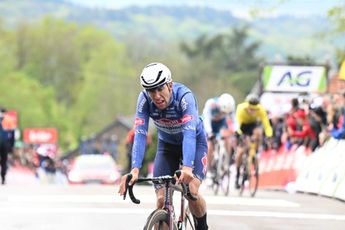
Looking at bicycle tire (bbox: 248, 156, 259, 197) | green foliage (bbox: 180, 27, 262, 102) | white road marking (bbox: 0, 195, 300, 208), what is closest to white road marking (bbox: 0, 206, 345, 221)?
white road marking (bbox: 0, 195, 300, 208)

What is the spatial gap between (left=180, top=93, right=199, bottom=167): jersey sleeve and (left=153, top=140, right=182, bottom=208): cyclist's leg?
1.93 ft

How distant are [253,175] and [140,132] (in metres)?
10.9

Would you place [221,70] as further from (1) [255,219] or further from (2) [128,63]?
(1) [255,219]

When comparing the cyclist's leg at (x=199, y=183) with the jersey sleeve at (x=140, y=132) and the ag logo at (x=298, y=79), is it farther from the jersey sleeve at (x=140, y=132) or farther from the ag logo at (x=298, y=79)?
the ag logo at (x=298, y=79)

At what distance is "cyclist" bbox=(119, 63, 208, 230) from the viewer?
10.0 metres

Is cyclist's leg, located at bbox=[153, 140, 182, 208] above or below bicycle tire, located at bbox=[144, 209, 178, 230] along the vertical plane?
above

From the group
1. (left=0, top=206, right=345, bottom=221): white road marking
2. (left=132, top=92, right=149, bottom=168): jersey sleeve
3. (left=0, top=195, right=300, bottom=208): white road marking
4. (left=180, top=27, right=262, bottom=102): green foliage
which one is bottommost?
(left=180, top=27, right=262, bottom=102): green foliage

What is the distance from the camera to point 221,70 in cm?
14988

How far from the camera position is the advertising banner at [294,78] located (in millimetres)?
40125

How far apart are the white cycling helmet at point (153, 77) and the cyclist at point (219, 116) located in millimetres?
10215

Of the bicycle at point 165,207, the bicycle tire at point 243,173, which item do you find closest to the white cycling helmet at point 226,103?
the bicycle tire at point 243,173

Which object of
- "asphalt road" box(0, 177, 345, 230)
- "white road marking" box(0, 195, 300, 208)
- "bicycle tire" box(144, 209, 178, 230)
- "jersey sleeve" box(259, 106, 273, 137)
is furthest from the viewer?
"jersey sleeve" box(259, 106, 273, 137)

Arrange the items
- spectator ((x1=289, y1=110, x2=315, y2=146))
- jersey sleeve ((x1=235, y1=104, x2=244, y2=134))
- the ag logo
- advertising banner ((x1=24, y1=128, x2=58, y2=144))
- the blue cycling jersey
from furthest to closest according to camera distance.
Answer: advertising banner ((x1=24, y1=128, x2=58, y2=144)) < the ag logo < spectator ((x1=289, y1=110, x2=315, y2=146)) < jersey sleeve ((x1=235, y1=104, x2=244, y2=134)) < the blue cycling jersey

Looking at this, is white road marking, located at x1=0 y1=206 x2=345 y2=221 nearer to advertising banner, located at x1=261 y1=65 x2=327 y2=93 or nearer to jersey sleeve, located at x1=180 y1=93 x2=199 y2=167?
jersey sleeve, located at x1=180 y1=93 x2=199 y2=167
